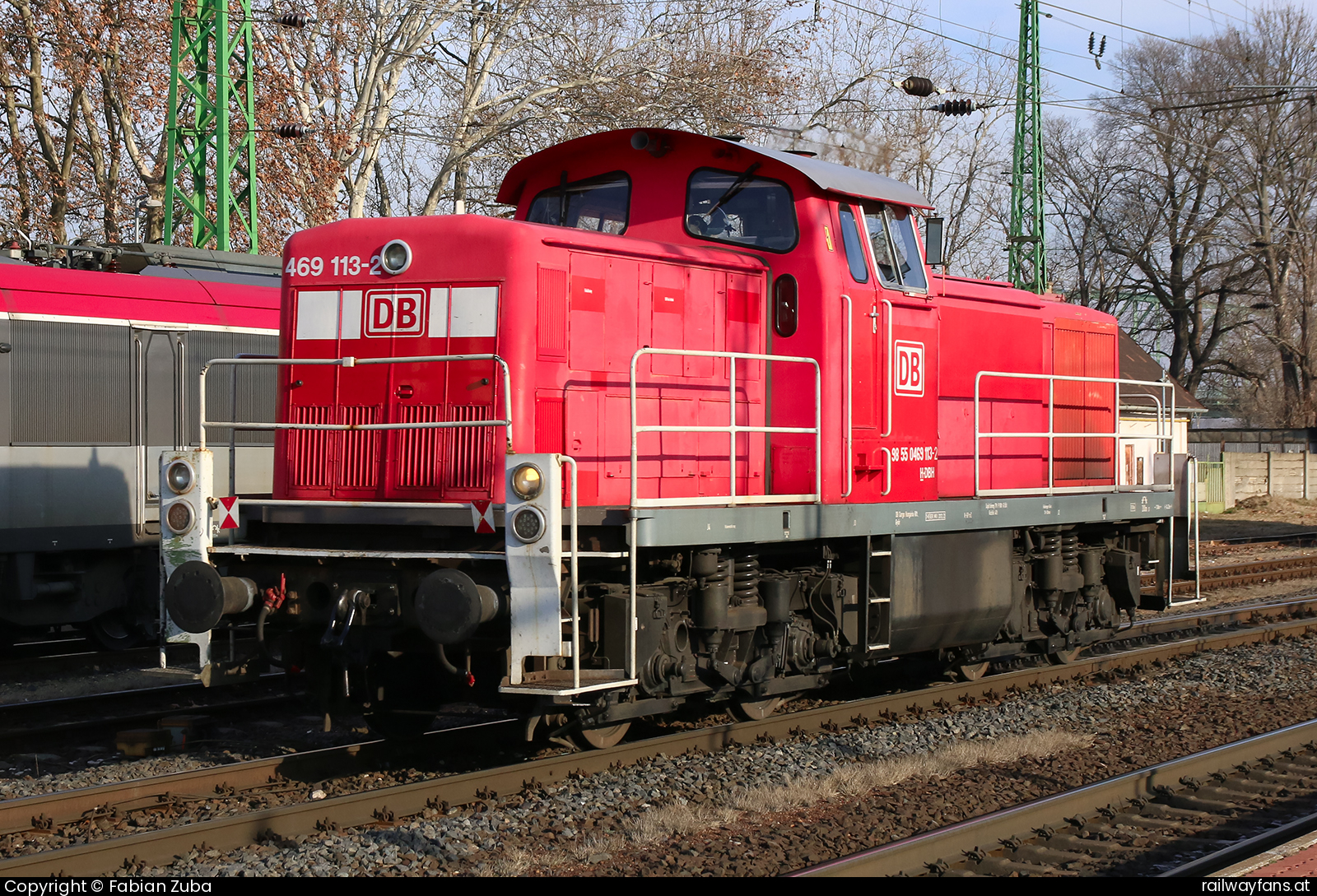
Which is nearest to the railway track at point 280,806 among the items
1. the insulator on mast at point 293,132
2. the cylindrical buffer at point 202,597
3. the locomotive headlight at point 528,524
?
the cylindrical buffer at point 202,597

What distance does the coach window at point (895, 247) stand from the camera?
25.8ft

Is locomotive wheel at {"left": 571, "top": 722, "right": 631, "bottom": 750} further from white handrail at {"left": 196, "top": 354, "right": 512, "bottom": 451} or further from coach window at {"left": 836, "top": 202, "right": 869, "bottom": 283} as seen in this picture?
coach window at {"left": 836, "top": 202, "right": 869, "bottom": 283}

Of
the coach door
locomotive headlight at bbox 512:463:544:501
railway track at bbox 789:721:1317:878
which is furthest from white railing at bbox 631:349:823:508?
the coach door

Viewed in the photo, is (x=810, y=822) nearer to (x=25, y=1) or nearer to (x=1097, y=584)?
(x=1097, y=584)

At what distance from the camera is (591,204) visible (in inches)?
310

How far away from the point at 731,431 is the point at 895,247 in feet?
7.53

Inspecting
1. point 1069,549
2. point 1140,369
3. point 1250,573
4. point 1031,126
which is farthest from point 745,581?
point 1140,369

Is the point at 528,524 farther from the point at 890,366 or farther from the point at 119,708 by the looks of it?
the point at 119,708

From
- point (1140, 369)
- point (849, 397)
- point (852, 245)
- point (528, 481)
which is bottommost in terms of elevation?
point (528, 481)

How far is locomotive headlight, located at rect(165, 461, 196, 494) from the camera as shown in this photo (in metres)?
6.62

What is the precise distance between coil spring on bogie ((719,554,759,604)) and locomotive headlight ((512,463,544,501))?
167 centimetres

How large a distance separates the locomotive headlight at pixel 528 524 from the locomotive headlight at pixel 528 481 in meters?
A: 0.07
